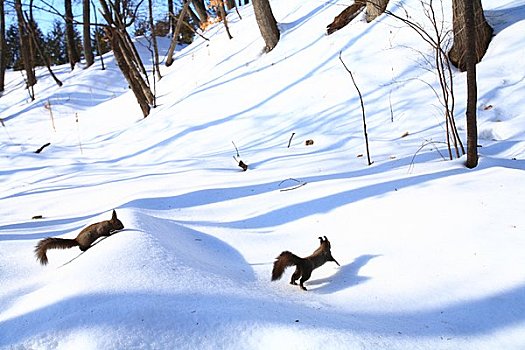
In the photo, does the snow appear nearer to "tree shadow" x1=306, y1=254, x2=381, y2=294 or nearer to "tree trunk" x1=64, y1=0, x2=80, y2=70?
"tree shadow" x1=306, y1=254, x2=381, y2=294

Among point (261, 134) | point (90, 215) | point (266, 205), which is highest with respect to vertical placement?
point (90, 215)

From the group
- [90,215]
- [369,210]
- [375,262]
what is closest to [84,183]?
[90,215]

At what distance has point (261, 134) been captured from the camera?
7062 millimetres

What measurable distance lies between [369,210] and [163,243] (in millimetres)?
1468

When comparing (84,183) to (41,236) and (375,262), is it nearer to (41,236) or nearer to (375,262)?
(41,236)

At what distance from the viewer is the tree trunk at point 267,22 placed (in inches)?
369

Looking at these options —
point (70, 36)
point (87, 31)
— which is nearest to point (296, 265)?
point (87, 31)

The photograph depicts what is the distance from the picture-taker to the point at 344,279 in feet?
7.32

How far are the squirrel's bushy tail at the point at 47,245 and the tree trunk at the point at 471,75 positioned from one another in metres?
3.06

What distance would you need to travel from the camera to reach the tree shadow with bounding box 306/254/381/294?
2.15 m

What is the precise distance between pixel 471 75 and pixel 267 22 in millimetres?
7042

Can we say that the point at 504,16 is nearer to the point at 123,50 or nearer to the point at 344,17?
the point at 344,17

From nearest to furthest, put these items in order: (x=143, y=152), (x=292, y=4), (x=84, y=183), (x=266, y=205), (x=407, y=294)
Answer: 1. (x=407, y=294)
2. (x=266, y=205)
3. (x=84, y=183)
4. (x=143, y=152)
5. (x=292, y=4)

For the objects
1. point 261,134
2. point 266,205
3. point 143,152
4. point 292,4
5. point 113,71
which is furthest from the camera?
point 113,71
